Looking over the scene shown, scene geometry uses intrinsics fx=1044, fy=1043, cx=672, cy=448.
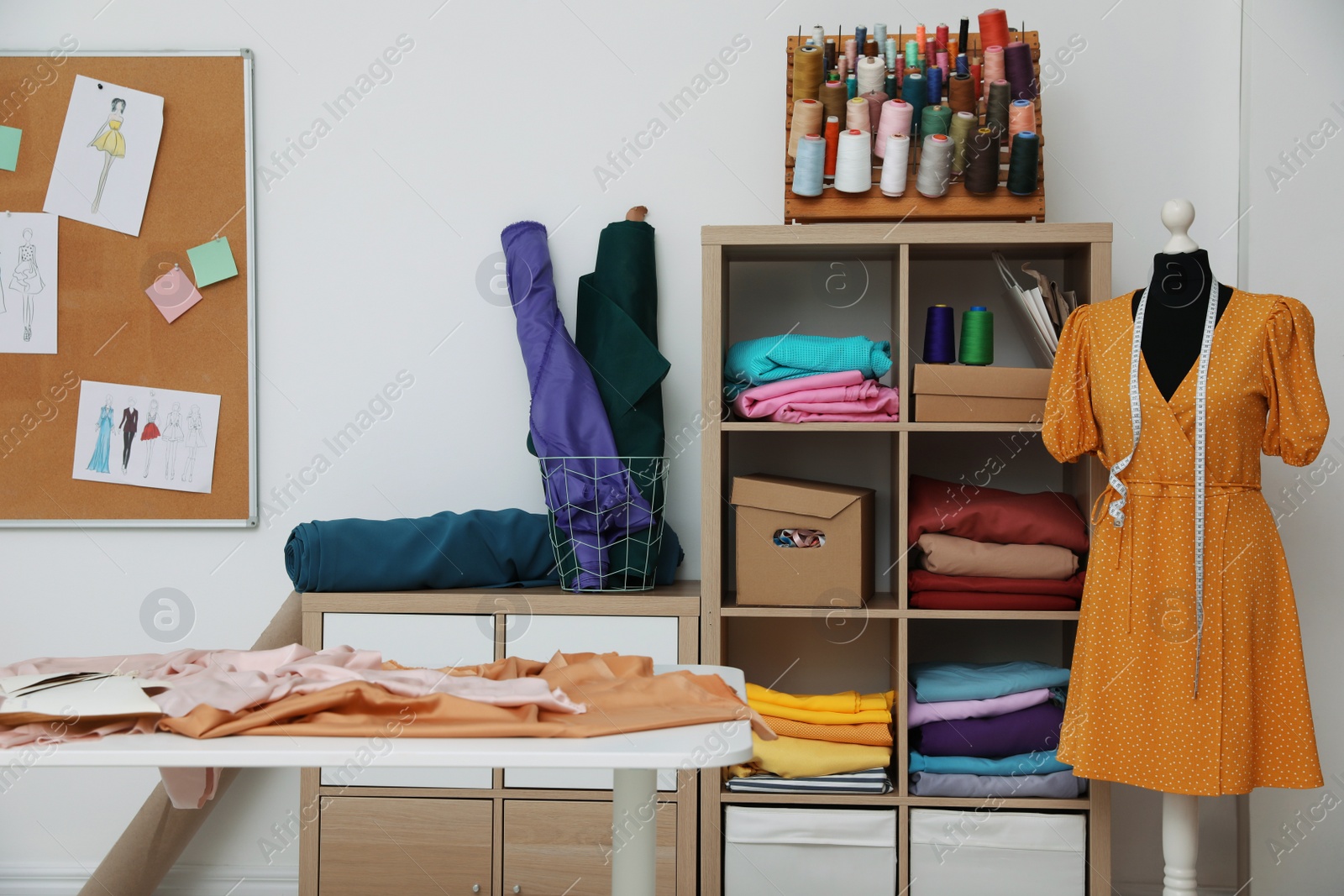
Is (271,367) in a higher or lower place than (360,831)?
higher

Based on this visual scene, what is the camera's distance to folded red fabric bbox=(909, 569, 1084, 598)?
200cm

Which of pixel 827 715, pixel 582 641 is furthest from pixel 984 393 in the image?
pixel 582 641

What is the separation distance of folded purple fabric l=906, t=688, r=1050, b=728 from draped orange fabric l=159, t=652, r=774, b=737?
3.13 feet

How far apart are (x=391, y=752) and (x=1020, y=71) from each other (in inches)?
69.2

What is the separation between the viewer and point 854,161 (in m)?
2.03

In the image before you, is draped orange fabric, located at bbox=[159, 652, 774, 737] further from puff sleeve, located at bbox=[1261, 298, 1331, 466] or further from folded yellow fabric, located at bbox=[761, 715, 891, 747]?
puff sleeve, located at bbox=[1261, 298, 1331, 466]

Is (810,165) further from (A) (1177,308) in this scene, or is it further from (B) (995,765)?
(B) (995,765)

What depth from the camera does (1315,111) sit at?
2254 mm

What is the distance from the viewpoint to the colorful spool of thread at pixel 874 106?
2066 mm

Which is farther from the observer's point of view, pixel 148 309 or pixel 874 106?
pixel 148 309

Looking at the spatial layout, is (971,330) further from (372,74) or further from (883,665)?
(372,74)

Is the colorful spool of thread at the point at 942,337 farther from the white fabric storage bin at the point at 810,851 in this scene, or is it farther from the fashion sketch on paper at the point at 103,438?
the fashion sketch on paper at the point at 103,438

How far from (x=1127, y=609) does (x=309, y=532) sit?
1.52m

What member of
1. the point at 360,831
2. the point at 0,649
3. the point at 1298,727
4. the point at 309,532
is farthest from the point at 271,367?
A: the point at 1298,727
